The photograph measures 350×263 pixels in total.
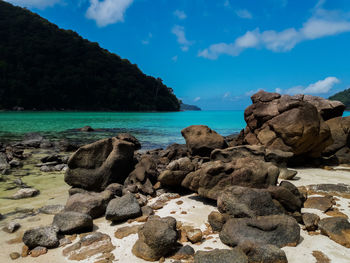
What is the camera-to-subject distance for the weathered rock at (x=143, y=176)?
7574mm

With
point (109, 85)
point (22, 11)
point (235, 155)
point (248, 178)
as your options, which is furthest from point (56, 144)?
point (22, 11)

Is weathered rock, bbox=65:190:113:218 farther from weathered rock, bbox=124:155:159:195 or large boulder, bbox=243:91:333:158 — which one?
large boulder, bbox=243:91:333:158

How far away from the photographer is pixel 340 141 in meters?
11.5

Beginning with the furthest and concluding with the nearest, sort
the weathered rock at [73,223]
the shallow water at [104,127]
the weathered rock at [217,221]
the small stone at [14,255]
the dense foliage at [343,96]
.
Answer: the dense foliage at [343,96] < the shallow water at [104,127] < the weathered rock at [73,223] < the weathered rock at [217,221] < the small stone at [14,255]

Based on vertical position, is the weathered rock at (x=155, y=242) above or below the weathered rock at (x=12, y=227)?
above

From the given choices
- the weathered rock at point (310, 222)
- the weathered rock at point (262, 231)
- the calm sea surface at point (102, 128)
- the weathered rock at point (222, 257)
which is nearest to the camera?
the weathered rock at point (222, 257)

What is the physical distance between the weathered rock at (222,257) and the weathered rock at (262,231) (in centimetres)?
43

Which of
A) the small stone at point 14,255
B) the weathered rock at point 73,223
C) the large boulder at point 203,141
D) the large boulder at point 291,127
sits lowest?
the small stone at point 14,255

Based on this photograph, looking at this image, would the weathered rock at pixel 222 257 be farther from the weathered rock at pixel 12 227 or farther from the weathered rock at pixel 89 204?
the weathered rock at pixel 12 227

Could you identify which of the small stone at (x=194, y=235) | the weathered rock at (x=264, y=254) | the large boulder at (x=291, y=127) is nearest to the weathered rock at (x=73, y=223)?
the small stone at (x=194, y=235)

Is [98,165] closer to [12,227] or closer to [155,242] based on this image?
[12,227]

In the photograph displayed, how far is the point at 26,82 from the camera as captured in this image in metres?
74.1

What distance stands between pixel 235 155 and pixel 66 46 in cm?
9468

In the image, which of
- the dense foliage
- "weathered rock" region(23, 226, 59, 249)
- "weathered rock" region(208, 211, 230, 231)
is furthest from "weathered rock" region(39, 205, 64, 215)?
the dense foliage
